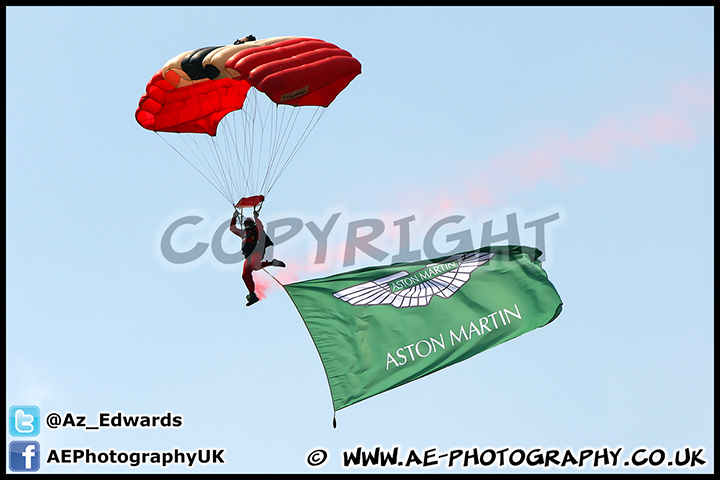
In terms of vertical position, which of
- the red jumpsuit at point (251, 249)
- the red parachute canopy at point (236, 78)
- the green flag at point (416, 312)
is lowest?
the green flag at point (416, 312)

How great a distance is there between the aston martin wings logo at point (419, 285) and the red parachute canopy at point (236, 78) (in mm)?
3227

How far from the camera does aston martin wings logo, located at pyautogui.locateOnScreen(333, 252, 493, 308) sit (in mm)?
16312

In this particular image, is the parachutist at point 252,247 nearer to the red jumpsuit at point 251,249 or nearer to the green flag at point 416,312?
the red jumpsuit at point 251,249

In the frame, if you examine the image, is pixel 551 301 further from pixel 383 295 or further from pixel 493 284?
pixel 383 295

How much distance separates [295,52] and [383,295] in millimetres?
4328

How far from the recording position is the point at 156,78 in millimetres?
16906

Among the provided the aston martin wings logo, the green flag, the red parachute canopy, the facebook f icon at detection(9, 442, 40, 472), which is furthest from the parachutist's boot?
the facebook f icon at detection(9, 442, 40, 472)

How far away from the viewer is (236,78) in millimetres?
16188

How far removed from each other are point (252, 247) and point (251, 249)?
0.04 m

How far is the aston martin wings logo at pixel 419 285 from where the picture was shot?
16.3 m

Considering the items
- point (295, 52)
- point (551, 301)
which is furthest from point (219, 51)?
point (551, 301)

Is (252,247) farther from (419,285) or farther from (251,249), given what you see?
(419,285)

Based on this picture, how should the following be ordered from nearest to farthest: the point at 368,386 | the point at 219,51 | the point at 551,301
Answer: the point at 368,386 → the point at 219,51 → the point at 551,301

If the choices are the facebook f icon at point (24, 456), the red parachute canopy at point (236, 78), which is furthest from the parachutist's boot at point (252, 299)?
the facebook f icon at point (24, 456)
